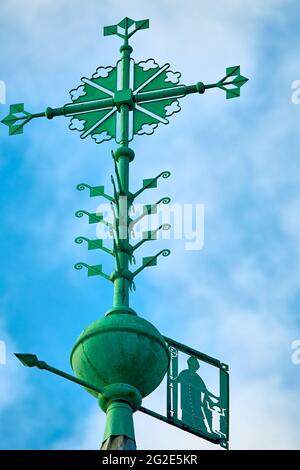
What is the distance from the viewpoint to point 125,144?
17.7 meters

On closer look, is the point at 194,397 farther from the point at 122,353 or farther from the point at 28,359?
the point at 28,359

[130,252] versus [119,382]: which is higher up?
[130,252]

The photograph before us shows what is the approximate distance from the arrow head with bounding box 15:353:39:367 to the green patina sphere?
87 cm

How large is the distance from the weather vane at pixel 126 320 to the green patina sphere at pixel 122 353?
0.04ft

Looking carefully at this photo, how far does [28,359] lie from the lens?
47.8 ft

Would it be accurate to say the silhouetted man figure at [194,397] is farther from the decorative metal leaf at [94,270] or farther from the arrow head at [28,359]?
the arrow head at [28,359]

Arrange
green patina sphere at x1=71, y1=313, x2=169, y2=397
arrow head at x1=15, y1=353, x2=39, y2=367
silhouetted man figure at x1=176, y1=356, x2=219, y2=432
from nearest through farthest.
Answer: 1. arrow head at x1=15, y1=353, x2=39, y2=367
2. green patina sphere at x1=71, y1=313, x2=169, y2=397
3. silhouetted man figure at x1=176, y1=356, x2=219, y2=432

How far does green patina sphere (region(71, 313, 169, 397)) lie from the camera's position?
49.6 ft

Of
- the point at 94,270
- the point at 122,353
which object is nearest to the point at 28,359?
the point at 122,353

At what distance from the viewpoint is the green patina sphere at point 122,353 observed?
15125 mm

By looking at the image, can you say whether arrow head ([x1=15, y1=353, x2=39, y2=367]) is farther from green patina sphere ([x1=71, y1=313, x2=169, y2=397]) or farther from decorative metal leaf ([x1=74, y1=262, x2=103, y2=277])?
decorative metal leaf ([x1=74, y1=262, x2=103, y2=277])
